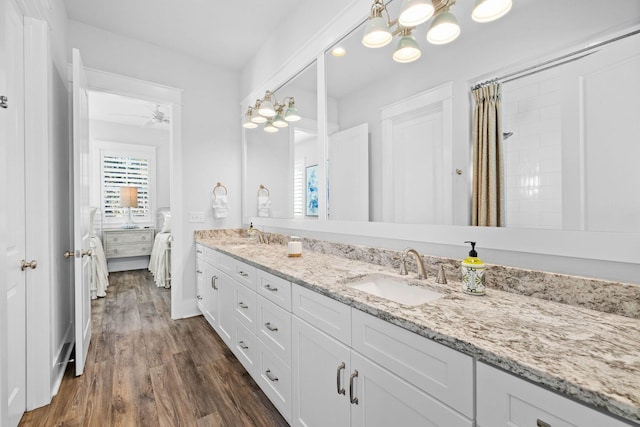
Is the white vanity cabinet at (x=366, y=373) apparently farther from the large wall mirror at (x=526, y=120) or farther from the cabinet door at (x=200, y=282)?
the cabinet door at (x=200, y=282)

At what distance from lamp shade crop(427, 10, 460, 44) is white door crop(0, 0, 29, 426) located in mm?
2024

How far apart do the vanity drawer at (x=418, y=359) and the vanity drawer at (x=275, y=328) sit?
1.73 ft

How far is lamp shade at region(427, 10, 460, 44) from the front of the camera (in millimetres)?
1250

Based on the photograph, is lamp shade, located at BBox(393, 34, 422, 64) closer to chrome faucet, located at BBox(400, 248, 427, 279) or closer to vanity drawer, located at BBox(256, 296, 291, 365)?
chrome faucet, located at BBox(400, 248, 427, 279)

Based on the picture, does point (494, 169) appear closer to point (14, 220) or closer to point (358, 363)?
point (358, 363)

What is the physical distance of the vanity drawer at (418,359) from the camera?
751 millimetres

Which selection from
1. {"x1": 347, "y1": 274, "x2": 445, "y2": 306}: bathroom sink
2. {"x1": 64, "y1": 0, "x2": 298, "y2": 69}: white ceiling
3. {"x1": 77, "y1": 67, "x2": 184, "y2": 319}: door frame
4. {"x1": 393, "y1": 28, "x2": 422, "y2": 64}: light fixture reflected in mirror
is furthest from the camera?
{"x1": 77, "y1": 67, "x2": 184, "y2": 319}: door frame

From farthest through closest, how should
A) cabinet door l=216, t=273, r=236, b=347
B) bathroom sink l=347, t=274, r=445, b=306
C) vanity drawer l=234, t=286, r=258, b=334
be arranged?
cabinet door l=216, t=273, r=236, b=347
vanity drawer l=234, t=286, r=258, b=334
bathroom sink l=347, t=274, r=445, b=306

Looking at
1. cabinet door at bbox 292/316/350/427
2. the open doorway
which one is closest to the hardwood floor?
cabinet door at bbox 292/316/350/427

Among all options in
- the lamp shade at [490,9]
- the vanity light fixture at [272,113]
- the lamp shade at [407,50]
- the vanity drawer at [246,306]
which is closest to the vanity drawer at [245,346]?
the vanity drawer at [246,306]

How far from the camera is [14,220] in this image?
1583 millimetres

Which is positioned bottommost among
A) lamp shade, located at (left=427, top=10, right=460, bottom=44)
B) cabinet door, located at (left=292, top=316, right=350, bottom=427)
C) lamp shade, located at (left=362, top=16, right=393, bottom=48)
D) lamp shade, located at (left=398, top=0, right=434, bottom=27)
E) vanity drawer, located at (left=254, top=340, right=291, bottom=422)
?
vanity drawer, located at (left=254, top=340, right=291, bottom=422)

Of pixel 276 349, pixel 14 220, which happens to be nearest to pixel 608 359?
pixel 276 349

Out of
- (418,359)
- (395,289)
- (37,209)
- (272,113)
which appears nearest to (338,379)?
(418,359)
